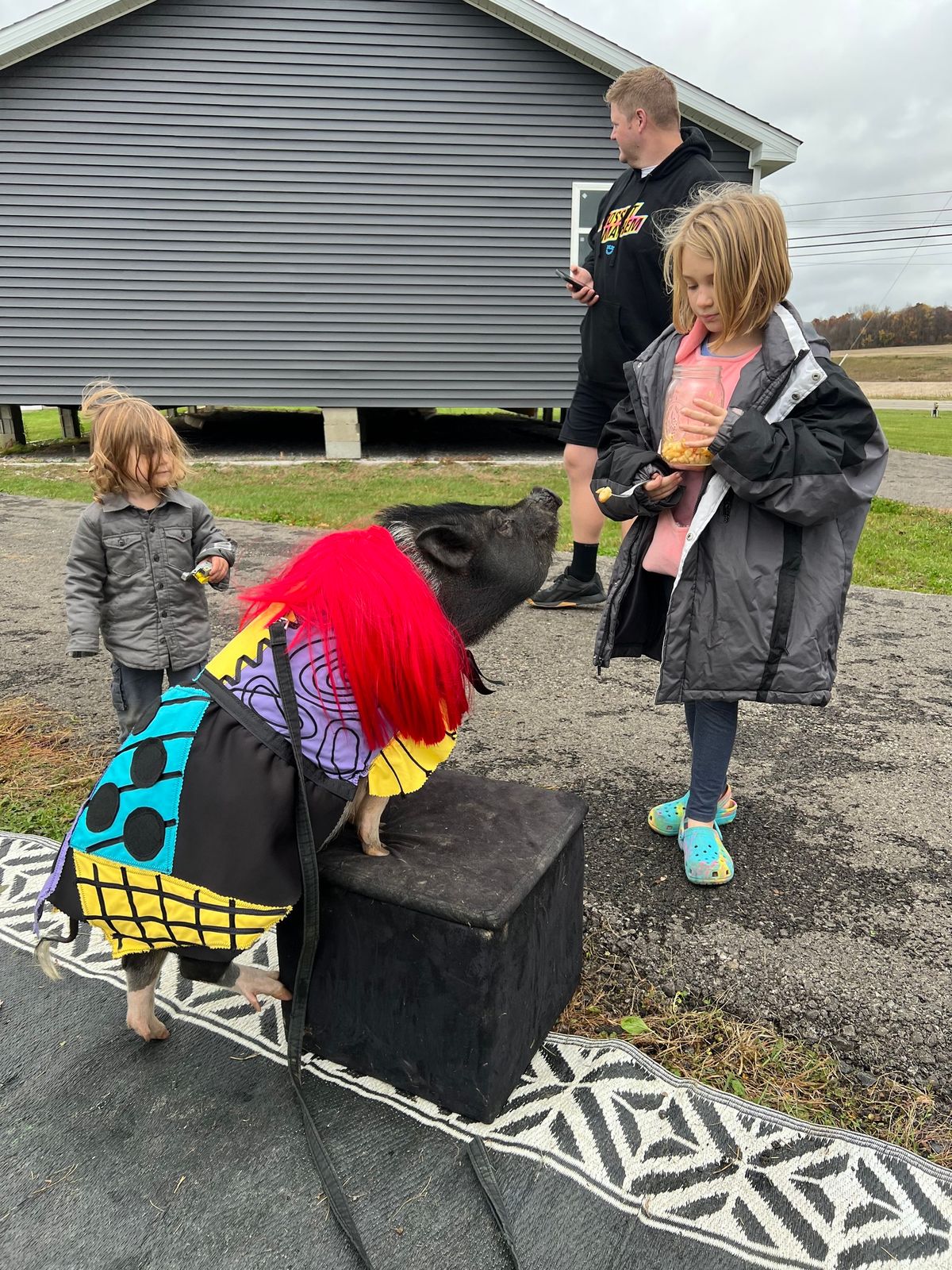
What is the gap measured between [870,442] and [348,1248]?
216 cm

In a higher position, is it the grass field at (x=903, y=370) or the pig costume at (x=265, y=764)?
the pig costume at (x=265, y=764)

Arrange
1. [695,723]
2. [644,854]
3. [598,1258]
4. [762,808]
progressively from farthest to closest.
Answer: [762,808] < [644,854] < [695,723] < [598,1258]

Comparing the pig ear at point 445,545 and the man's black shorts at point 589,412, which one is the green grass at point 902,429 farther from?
the pig ear at point 445,545

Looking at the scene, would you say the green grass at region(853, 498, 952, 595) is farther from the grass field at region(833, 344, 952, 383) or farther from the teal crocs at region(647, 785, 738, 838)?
the grass field at region(833, 344, 952, 383)

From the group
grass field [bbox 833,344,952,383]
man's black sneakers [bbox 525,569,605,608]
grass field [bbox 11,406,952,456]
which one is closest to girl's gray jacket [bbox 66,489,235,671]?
man's black sneakers [bbox 525,569,605,608]

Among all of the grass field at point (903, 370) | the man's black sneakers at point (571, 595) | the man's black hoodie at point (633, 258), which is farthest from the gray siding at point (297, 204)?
the grass field at point (903, 370)

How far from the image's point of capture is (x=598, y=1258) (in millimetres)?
1549

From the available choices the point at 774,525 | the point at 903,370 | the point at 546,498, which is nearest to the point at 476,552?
the point at 546,498

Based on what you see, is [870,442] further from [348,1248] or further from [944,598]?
[944,598]

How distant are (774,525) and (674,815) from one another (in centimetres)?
109

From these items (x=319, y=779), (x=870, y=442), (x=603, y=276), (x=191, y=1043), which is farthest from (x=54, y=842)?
(x=603, y=276)

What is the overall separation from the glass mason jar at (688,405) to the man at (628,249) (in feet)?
4.55

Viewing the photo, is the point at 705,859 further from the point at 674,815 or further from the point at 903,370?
the point at 903,370

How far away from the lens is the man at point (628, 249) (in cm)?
354
